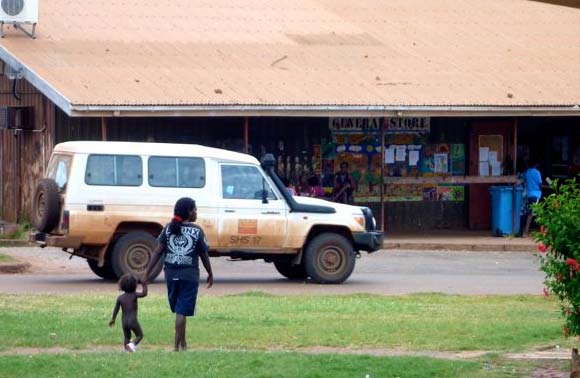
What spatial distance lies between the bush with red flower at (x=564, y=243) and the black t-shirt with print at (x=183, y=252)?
3245 millimetres

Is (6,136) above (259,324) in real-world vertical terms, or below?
above

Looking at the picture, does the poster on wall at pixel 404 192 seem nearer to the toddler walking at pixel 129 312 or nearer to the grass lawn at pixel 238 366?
the toddler walking at pixel 129 312

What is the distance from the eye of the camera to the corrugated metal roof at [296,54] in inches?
1066

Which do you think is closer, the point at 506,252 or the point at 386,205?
the point at 506,252

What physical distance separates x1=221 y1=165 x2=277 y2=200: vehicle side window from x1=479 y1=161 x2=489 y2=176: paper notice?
12.6 m

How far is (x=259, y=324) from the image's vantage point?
14672mm

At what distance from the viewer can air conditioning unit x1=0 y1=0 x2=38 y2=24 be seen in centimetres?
2753

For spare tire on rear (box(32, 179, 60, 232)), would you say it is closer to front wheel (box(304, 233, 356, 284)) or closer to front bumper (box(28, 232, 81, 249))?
front bumper (box(28, 232, 81, 249))

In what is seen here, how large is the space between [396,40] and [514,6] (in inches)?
216

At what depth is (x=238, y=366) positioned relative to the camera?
11.2m

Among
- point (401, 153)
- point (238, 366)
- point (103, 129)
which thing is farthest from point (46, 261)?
point (238, 366)

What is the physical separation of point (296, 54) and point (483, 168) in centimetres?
557

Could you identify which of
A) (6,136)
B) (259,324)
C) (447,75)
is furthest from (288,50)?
(259,324)

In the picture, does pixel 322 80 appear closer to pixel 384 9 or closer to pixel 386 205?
pixel 386 205
